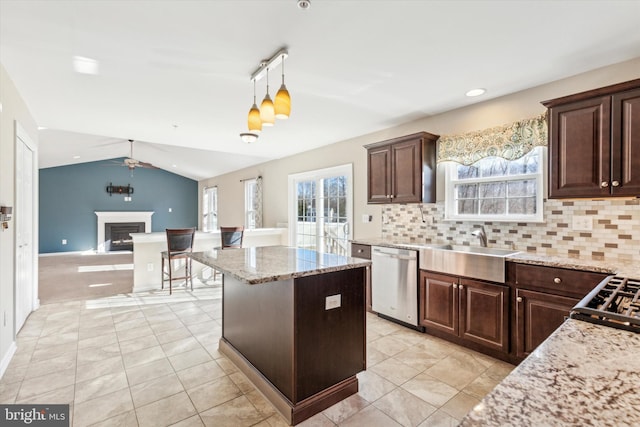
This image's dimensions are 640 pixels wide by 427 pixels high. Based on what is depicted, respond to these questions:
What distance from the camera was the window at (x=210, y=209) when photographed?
10125mm

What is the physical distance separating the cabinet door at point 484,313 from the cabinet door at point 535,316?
0.09 metres

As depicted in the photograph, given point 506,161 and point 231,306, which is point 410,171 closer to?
point 506,161

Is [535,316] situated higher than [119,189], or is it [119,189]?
[119,189]

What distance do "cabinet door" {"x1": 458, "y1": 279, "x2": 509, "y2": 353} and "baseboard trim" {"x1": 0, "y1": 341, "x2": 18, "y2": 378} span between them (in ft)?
12.3

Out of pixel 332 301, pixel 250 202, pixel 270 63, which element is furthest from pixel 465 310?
pixel 250 202

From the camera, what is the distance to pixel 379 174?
386cm

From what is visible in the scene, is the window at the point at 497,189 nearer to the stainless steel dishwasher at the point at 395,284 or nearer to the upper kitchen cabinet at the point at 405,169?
the upper kitchen cabinet at the point at 405,169

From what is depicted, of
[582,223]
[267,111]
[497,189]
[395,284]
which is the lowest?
[395,284]

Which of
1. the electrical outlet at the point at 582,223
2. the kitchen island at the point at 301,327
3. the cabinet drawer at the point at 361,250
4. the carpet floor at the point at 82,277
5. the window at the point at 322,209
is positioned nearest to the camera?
the kitchen island at the point at 301,327

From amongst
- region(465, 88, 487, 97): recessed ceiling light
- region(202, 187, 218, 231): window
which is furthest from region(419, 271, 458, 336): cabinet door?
region(202, 187, 218, 231): window

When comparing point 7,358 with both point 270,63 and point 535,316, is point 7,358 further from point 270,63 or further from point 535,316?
point 535,316

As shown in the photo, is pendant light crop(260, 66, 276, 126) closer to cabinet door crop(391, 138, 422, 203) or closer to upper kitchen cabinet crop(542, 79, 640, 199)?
cabinet door crop(391, 138, 422, 203)

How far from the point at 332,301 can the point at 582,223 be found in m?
2.19

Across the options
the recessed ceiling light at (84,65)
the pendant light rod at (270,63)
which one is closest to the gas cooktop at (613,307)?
the pendant light rod at (270,63)
